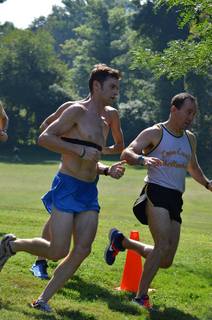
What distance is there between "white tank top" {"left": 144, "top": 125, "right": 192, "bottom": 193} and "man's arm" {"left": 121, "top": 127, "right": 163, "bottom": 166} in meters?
0.07

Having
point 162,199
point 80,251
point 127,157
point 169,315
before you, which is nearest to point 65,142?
point 127,157

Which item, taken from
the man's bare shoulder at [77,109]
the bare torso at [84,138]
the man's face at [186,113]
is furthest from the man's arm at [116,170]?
the man's face at [186,113]

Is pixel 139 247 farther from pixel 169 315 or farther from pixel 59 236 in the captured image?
pixel 59 236

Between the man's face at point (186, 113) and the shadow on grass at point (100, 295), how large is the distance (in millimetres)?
1733

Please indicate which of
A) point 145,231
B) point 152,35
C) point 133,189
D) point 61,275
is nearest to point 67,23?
point 152,35

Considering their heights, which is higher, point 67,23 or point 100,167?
point 67,23

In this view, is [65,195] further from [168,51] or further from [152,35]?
[152,35]

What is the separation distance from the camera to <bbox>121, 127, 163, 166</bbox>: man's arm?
648 cm

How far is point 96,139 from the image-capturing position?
6434 millimetres

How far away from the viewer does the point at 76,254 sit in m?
6.28

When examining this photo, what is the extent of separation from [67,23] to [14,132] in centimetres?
9851

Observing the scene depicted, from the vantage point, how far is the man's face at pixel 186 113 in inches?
273

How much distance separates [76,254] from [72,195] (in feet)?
1.60

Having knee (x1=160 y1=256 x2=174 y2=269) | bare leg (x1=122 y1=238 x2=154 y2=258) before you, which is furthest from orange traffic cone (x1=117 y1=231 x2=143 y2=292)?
knee (x1=160 y1=256 x2=174 y2=269)
